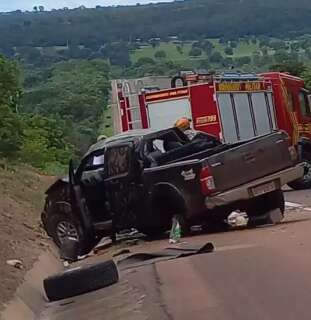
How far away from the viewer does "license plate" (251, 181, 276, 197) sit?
55.5 ft

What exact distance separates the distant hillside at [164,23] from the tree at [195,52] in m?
4.55

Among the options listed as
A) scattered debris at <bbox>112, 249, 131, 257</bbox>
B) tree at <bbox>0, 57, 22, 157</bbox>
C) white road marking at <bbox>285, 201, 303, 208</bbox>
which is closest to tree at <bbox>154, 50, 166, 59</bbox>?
tree at <bbox>0, 57, 22, 157</bbox>

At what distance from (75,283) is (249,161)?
575cm

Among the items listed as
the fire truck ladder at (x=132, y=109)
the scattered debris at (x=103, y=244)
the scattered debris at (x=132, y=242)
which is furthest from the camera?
the fire truck ladder at (x=132, y=109)

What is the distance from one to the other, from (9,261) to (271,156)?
220 inches

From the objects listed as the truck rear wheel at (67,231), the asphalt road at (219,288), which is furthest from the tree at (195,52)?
the asphalt road at (219,288)

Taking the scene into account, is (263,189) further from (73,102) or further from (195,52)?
(195,52)

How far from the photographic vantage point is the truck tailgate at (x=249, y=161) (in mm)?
16531

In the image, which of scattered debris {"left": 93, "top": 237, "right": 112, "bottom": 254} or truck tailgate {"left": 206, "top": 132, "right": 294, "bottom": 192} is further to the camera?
scattered debris {"left": 93, "top": 237, "right": 112, "bottom": 254}

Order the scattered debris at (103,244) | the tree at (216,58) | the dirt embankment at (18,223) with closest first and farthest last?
the dirt embankment at (18,223), the scattered debris at (103,244), the tree at (216,58)

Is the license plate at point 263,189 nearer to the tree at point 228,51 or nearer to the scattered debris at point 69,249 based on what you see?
the scattered debris at point 69,249

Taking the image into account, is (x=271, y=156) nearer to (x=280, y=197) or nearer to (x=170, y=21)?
(x=280, y=197)

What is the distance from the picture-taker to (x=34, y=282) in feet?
43.3

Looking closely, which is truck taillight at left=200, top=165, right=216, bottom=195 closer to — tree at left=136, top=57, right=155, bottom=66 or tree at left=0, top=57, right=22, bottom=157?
tree at left=0, top=57, right=22, bottom=157
